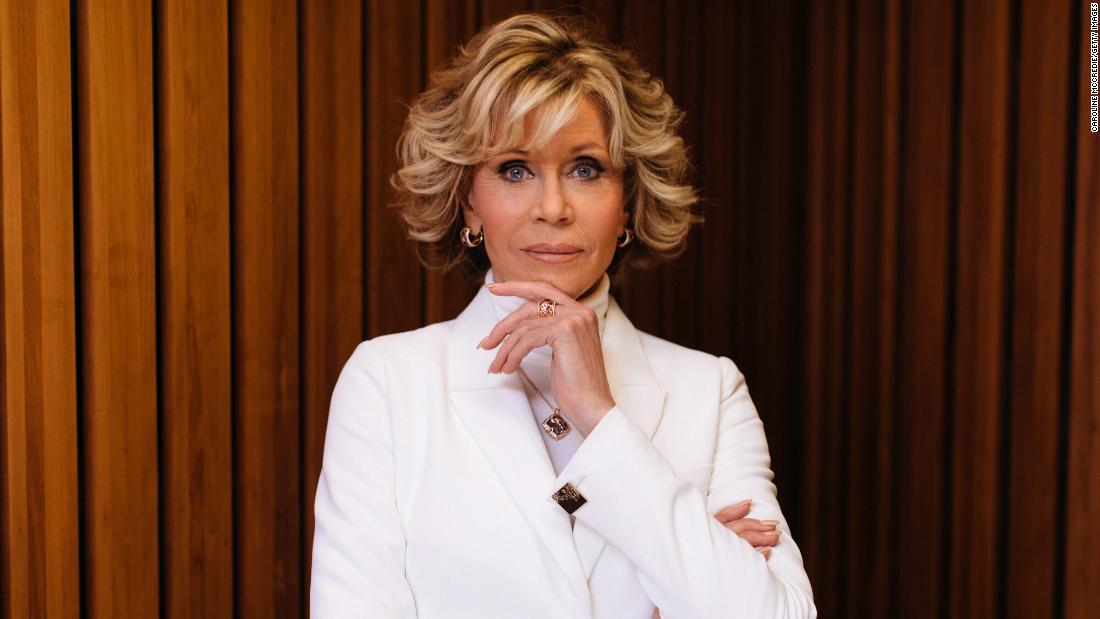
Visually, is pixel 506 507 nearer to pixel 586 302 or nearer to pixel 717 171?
pixel 586 302

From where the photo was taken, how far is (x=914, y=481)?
3.04m

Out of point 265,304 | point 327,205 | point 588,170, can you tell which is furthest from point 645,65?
point 265,304

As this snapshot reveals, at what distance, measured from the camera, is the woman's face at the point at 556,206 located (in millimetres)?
2088

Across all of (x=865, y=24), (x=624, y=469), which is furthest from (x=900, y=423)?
(x=624, y=469)

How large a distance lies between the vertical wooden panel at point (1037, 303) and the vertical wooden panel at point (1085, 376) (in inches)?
2.0

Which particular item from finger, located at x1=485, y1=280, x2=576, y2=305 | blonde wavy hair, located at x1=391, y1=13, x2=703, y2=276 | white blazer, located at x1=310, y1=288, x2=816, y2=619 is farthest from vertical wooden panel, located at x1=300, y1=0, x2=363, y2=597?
finger, located at x1=485, y1=280, x2=576, y2=305

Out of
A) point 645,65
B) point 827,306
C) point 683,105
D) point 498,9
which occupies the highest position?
point 498,9

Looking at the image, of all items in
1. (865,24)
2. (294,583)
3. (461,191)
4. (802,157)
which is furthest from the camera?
(802,157)

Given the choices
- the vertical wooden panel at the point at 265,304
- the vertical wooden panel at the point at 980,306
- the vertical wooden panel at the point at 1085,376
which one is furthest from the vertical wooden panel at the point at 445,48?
the vertical wooden panel at the point at 1085,376

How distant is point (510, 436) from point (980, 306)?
1.43m

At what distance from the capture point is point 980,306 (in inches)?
110

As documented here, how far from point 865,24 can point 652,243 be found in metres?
1.32

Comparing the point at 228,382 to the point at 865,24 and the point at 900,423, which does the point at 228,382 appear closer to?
the point at 900,423

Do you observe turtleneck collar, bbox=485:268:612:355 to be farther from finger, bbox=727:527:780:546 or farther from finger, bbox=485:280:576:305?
finger, bbox=727:527:780:546
